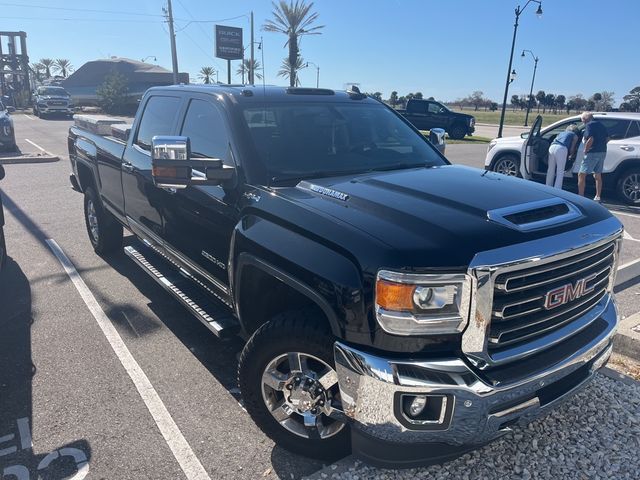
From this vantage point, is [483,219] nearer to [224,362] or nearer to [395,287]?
[395,287]

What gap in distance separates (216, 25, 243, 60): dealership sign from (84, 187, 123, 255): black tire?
1212 inches

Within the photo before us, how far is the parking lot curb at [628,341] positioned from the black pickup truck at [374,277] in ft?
3.90

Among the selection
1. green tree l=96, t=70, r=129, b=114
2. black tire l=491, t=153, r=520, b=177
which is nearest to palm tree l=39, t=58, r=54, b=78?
green tree l=96, t=70, r=129, b=114

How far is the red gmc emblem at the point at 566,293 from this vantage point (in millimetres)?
2438

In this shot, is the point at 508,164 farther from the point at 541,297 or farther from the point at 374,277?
the point at 374,277

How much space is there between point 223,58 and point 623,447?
35.7 metres

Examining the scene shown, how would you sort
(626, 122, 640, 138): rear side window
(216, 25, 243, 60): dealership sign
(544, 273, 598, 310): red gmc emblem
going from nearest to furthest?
(544, 273, 598, 310): red gmc emblem < (626, 122, 640, 138): rear side window < (216, 25, 243, 60): dealership sign

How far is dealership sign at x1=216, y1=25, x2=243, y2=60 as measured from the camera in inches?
1362

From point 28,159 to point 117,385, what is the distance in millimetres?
12348

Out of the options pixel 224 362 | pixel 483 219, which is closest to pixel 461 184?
pixel 483 219

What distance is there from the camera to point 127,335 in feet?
14.0

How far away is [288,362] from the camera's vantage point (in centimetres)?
275

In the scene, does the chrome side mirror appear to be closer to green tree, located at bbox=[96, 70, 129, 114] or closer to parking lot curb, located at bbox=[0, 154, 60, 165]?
parking lot curb, located at bbox=[0, 154, 60, 165]

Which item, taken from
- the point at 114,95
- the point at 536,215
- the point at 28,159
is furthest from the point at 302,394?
the point at 114,95
